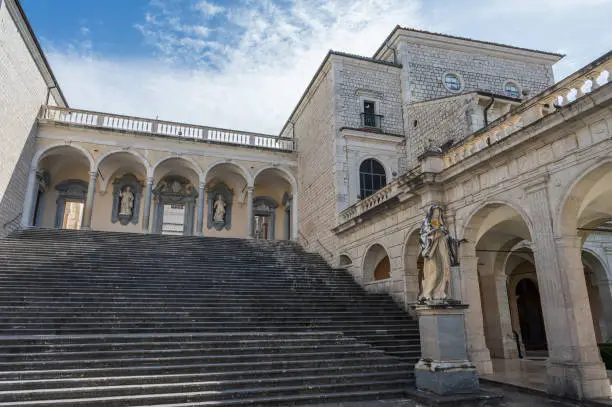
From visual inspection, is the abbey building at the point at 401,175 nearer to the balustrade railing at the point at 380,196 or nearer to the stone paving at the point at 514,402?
the balustrade railing at the point at 380,196

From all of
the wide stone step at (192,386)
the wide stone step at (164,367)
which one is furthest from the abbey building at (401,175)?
the wide stone step at (164,367)

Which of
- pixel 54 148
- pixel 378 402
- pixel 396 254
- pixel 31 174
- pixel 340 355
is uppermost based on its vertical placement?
pixel 54 148

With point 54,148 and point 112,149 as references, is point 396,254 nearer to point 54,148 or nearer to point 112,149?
point 112,149

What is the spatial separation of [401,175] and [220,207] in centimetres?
1208

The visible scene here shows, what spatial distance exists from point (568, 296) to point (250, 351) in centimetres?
604

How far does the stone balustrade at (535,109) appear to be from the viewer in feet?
23.6

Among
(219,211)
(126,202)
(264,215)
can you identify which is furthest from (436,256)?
(126,202)

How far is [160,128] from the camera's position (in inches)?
837

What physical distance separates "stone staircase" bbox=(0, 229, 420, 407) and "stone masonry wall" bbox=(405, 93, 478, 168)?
670 centimetres

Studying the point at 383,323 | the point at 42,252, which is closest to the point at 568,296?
the point at 383,323

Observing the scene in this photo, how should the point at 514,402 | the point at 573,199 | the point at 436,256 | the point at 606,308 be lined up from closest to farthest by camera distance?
the point at 514,402
the point at 573,199
the point at 436,256
the point at 606,308

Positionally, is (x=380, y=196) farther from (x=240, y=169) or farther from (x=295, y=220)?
(x=240, y=169)

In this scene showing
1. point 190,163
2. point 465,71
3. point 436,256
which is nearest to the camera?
point 436,256

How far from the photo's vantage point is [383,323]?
11.7 metres
